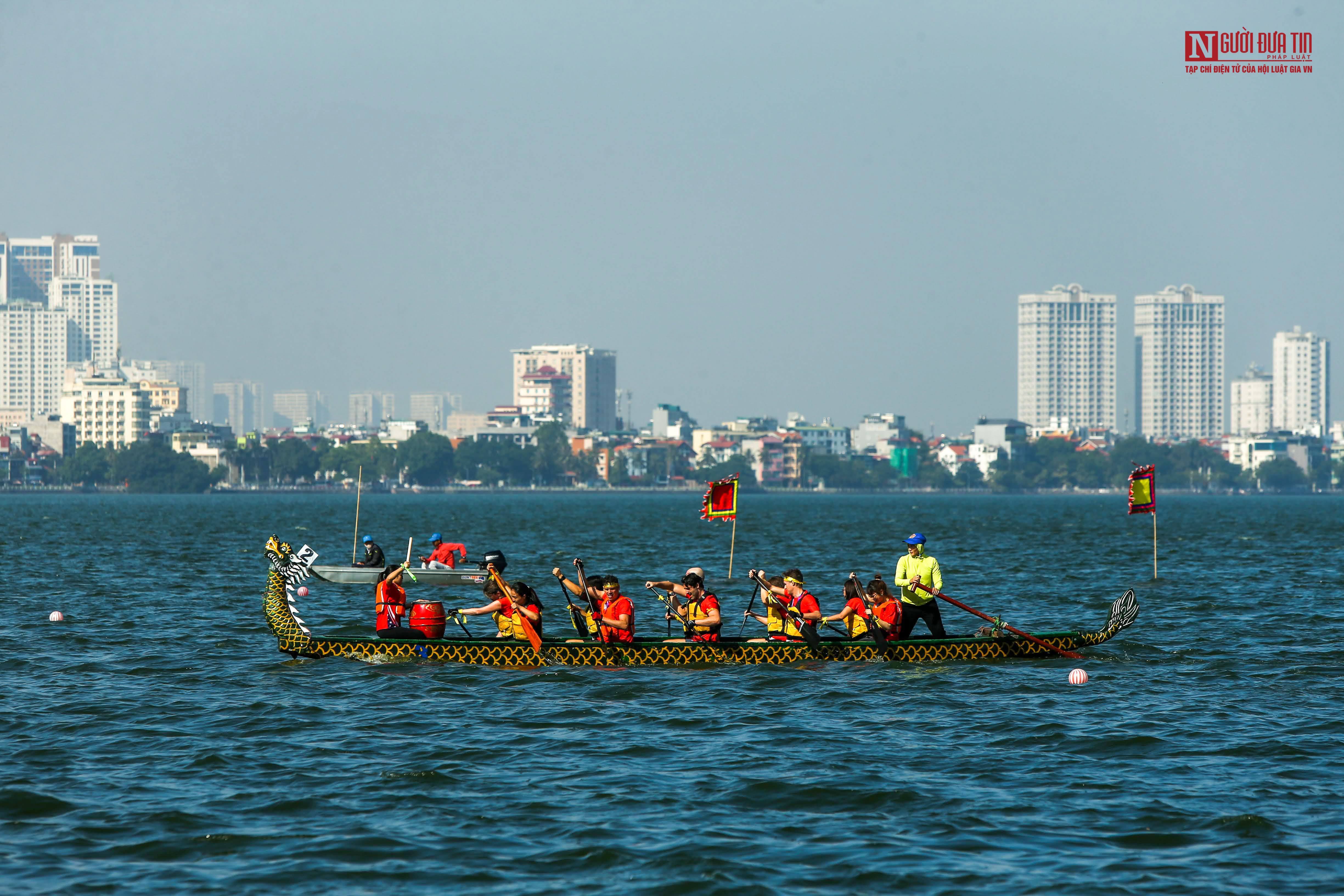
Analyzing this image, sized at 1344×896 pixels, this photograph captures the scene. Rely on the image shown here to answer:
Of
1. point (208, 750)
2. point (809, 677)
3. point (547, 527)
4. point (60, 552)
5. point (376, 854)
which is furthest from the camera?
point (547, 527)

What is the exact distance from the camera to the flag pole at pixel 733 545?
3212cm

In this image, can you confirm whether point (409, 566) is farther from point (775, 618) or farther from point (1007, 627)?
point (1007, 627)

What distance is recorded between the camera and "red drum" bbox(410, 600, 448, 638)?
25.1 meters

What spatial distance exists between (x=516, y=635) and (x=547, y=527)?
71707mm

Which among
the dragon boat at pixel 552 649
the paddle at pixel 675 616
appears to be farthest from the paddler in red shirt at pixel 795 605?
the paddle at pixel 675 616

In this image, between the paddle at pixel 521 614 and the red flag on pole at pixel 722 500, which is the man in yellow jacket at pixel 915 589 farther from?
the red flag on pole at pixel 722 500

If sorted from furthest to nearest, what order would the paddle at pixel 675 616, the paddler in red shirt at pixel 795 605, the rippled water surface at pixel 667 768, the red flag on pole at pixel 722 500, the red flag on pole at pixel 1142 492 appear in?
the red flag on pole at pixel 1142 492
the red flag on pole at pixel 722 500
the paddle at pixel 675 616
the paddler in red shirt at pixel 795 605
the rippled water surface at pixel 667 768

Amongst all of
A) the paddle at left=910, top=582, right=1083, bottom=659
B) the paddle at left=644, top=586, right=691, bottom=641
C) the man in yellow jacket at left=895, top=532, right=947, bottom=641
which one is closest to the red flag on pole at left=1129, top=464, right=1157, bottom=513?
the paddle at left=910, top=582, right=1083, bottom=659

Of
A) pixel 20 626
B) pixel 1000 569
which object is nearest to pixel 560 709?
pixel 20 626

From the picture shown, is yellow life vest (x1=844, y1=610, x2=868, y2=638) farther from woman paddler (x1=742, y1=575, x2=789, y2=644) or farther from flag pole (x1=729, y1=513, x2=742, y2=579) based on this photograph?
flag pole (x1=729, y1=513, x2=742, y2=579)

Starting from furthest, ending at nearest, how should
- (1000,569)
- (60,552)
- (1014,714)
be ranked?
(60,552), (1000,569), (1014,714)

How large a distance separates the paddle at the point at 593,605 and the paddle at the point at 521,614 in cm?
100

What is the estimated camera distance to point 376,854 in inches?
551

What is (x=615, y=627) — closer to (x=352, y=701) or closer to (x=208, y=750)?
(x=352, y=701)
